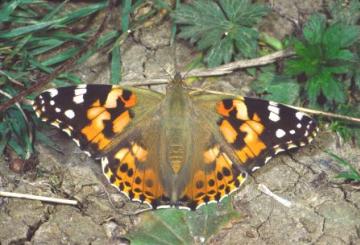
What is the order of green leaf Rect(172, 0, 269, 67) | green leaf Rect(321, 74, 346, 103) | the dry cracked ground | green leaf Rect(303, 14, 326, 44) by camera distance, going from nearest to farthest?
1. the dry cracked ground
2. green leaf Rect(321, 74, 346, 103)
3. green leaf Rect(303, 14, 326, 44)
4. green leaf Rect(172, 0, 269, 67)

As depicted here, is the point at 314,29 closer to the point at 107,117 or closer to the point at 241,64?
the point at 241,64

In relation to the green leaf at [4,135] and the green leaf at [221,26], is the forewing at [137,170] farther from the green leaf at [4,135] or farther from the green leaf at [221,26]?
the green leaf at [221,26]

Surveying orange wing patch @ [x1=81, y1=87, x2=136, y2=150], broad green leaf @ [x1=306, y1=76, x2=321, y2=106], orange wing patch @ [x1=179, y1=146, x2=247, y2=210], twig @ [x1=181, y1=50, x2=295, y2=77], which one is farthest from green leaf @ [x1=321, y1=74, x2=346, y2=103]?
orange wing patch @ [x1=81, y1=87, x2=136, y2=150]

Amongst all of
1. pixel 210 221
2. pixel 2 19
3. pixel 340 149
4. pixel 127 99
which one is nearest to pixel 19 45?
pixel 2 19

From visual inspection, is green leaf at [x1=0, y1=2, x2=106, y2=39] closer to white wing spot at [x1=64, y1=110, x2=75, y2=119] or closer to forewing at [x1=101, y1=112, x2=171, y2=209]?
white wing spot at [x1=64, y1=110, x2=75, y2=119]

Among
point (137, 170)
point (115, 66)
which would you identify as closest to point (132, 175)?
point (137, 170)

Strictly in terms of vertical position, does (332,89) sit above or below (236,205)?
above
